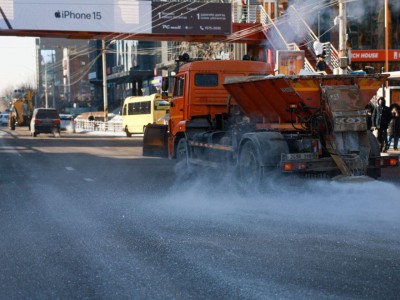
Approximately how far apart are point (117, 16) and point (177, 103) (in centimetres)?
2072

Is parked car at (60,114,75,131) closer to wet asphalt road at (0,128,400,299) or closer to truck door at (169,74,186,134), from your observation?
truck door at (169,74,186,134)

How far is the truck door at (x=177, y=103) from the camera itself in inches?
675

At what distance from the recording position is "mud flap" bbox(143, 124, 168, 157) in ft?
61.4

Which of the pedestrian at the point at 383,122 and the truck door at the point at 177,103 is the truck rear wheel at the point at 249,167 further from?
the pedestrian at the point at 383,122

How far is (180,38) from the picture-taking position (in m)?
39.2

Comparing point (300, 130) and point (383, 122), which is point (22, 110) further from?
point (300, 130)

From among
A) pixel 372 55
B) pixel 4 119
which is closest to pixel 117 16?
pixel 372 55

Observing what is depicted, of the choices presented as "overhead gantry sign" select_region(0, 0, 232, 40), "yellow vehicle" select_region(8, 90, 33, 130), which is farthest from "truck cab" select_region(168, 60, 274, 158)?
"yellow vehicle" select_region(8, 90, 33, 130)

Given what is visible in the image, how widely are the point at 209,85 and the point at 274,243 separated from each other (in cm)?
903

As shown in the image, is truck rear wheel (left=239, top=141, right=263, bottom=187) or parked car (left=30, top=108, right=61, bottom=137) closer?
truck rear wheel (left=239, top=141, right=263, bottom=187)

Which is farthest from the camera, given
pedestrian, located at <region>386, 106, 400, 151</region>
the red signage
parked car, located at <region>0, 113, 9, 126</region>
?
parked car, located at <region>0, 113, 9, 126</region>

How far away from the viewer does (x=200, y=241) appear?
329 inches

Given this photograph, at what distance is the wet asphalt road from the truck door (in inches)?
101

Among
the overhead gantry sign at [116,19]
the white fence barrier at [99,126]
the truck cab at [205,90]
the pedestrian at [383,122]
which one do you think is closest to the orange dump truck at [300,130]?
the truck cab at [205,90]
